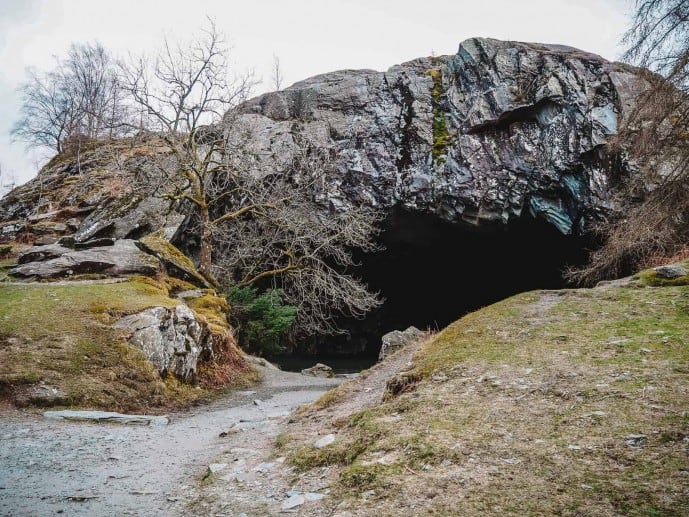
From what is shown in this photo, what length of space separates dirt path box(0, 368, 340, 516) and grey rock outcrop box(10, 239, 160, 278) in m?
6.76

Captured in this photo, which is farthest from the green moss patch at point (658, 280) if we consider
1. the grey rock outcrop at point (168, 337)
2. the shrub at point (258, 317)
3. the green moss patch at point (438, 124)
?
the green moss patch at point (438, 124)

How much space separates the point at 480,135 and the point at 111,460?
67.0 ft

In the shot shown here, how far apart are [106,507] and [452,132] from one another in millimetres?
21088

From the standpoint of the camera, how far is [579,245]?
2161 cm

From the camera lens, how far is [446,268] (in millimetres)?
28359

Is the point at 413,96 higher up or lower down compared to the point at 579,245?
higher up

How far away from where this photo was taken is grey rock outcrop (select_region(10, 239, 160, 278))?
1249 cm

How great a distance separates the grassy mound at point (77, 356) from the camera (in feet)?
24.0

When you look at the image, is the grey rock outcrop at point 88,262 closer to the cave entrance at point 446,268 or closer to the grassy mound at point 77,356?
the grassy mound at point 77,356

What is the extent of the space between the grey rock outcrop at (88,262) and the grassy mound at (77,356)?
7.16 ft

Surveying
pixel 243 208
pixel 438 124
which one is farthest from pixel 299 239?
pixel 438 124

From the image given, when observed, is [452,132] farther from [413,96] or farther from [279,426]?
[279,426]

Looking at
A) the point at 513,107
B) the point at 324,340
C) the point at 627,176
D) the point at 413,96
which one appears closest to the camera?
the point at 627,176

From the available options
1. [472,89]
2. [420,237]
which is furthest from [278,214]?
[472,89]
